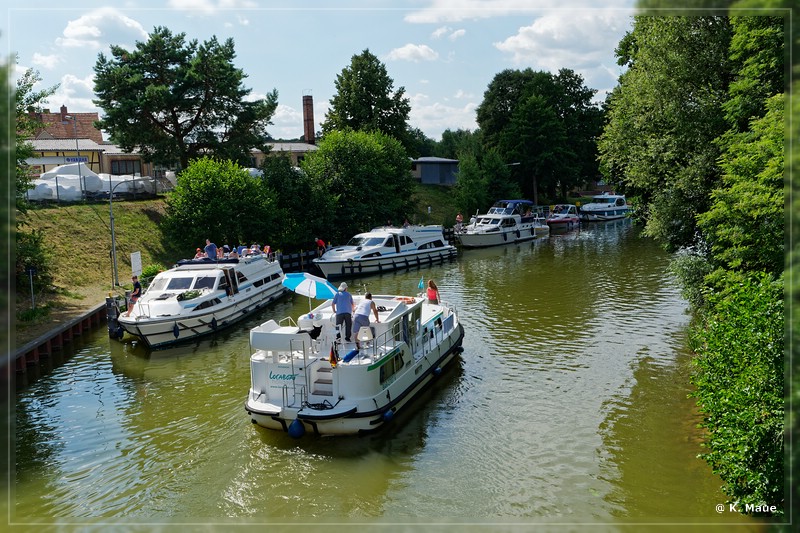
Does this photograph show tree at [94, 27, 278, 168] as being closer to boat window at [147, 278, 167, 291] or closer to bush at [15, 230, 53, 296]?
bush at [15, 230, 53, 296]

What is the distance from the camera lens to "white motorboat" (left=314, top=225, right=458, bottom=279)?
134 ft

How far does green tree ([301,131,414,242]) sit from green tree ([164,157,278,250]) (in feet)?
25.4

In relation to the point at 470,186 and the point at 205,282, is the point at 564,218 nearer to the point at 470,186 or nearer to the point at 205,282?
the point at 470,186

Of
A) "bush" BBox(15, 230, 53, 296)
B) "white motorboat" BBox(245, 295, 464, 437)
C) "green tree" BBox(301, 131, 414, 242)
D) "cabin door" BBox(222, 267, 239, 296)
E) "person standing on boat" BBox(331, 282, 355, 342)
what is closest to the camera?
"white motorboat" BBox(245, 295, 464, 437)

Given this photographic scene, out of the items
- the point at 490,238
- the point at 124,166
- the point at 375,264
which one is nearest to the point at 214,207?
the point at 375,264

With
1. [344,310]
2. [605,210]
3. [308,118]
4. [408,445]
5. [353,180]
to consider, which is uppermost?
[308,118]

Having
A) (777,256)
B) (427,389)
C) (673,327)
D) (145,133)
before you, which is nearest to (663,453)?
(777,256)

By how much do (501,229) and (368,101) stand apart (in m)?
20.3

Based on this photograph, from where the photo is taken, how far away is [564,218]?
226ft

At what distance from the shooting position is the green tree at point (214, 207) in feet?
124

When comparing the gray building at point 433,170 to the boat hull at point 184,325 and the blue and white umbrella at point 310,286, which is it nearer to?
the boat hull at point 184,325

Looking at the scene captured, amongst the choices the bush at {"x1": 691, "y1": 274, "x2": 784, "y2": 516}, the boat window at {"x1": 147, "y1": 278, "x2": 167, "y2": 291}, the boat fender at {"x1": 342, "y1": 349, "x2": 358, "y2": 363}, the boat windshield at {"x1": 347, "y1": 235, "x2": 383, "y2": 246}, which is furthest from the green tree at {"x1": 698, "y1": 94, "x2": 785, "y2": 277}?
the boat windshield at {"x1": 347, "y1": 235, "x2": 383, "y2": 246}

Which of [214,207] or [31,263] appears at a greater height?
[214,207]

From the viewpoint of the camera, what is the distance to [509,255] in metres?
50.3
